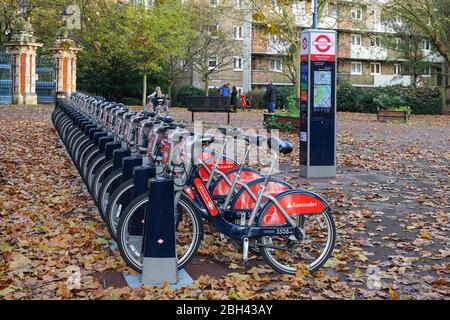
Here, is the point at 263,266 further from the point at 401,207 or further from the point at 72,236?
the point at 401,207

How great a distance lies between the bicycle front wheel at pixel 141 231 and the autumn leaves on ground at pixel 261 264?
228mm

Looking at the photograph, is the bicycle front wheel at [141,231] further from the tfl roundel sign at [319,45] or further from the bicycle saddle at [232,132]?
the tfl roundel sign at [319,45]

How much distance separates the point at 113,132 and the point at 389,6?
28.2 metres

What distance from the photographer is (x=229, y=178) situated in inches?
245

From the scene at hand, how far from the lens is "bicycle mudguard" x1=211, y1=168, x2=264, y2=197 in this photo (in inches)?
242

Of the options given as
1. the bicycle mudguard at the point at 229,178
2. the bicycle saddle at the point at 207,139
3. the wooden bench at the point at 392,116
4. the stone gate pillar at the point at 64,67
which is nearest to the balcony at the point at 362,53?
the stone gate pillar at the point at 64,67

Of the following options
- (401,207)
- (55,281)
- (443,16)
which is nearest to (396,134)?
(401,207)

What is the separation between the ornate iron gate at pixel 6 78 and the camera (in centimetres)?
3888

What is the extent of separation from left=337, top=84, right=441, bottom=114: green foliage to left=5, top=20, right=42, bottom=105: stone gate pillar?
20.1 metres

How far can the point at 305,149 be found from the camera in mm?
11031

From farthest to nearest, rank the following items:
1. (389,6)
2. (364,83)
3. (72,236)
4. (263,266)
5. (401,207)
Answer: (364,83) < (389,6) < (401,207) < (72,236) < (263,266)

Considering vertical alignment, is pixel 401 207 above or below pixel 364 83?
below
